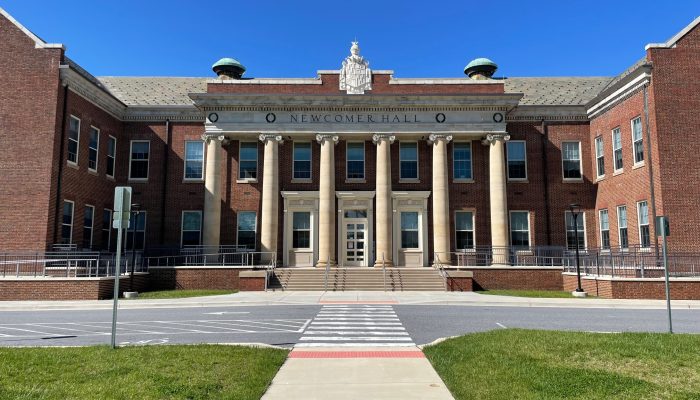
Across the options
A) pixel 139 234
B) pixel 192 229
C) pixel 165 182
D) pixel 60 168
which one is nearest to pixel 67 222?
pixel 60 168

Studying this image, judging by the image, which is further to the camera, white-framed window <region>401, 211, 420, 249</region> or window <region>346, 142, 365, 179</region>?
window <region>346, 142, 365, 179</region>

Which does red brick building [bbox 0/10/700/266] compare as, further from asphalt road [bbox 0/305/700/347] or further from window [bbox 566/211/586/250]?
asphalt road [bbox 0/305/700/347]

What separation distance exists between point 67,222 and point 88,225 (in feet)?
6.36

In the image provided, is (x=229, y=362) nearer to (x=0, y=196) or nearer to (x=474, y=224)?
(x=0, y=196)

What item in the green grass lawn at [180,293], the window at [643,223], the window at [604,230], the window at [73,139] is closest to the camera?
the green grass lawn at [180,293]

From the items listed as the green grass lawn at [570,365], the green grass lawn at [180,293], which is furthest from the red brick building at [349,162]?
the green grass lawn at [570,365]

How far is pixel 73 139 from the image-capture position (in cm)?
2466

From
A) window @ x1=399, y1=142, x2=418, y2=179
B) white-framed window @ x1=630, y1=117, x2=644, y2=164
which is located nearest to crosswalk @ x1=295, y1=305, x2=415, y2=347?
window @ x1=399, y1=142, x2=418, y2=179

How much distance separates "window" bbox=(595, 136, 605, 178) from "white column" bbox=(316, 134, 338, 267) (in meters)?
15.4

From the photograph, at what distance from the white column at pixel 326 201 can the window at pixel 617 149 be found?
15305 mm

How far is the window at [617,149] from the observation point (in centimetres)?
2586

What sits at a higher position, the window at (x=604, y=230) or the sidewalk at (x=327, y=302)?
the window at (x=604, y=230)

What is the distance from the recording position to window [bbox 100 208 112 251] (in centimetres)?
2744

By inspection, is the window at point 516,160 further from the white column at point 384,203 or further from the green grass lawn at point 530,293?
the green grass lawn at point 530,293
